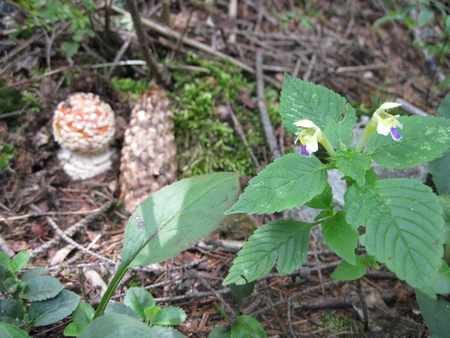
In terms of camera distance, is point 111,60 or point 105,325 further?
point 111,60

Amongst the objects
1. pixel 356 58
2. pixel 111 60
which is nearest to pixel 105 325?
pixel 111 60

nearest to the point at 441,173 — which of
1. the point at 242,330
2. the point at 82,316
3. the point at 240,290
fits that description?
the point at 240,290

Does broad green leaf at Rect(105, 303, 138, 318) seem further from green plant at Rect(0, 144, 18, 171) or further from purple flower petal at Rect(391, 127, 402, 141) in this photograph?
green plant at Rect(0, 144, 18, 171)

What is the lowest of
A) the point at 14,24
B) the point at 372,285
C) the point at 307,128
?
the point at 372,285

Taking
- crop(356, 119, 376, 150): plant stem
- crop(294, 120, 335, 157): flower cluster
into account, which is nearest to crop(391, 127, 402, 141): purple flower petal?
crop(356, 119, 376, 150): plant stem

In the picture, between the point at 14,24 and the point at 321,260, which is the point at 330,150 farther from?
the point at 14,24
